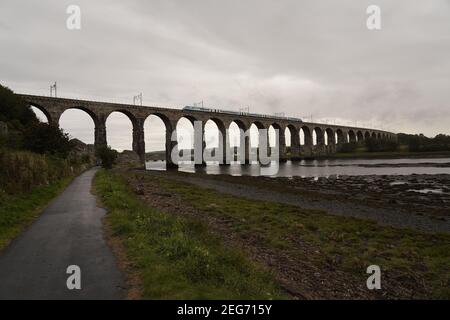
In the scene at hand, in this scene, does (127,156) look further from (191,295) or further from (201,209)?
(191,295)

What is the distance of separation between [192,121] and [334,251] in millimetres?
82074

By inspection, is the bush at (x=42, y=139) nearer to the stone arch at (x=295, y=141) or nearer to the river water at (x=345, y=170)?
the river water at (x=345, y=170)

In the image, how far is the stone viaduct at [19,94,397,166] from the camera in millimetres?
60250

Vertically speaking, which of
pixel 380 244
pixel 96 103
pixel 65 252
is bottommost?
pixel 380 244

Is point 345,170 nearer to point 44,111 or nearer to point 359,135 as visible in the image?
point 44,111

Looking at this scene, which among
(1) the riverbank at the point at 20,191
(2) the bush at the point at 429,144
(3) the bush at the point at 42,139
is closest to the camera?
(1) the riverbank at the point at 20,191

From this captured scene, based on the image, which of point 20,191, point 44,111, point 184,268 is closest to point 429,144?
point 44,111

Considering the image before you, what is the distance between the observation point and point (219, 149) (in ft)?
354

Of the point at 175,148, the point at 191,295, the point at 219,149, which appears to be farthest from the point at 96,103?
the point at 191,295

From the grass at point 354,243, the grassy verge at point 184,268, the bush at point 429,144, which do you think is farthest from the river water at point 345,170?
the grassy verge at point 184,268

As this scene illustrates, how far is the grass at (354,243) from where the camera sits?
10.6m

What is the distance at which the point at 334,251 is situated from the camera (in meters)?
12.5

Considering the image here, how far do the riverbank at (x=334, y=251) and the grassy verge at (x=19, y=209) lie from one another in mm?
3832

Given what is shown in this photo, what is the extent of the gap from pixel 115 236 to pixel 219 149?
3838 inches
